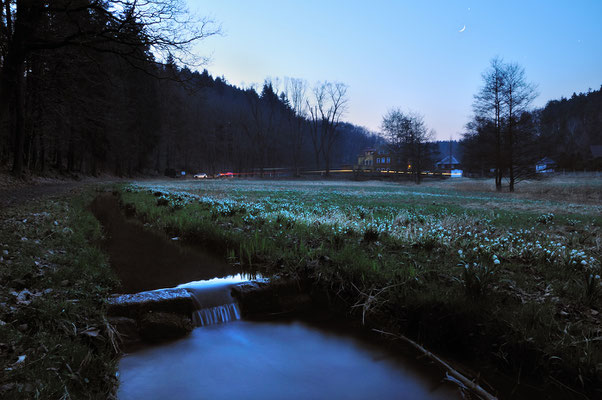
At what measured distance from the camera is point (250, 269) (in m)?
5.85

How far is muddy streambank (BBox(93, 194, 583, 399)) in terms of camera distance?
110 inches

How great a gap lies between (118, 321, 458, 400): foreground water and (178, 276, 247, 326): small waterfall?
0.93ft

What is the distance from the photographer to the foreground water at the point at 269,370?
280 centimetres

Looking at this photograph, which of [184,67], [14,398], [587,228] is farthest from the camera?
[184,67]

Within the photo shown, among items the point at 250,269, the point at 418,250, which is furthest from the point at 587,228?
the point at 250,269

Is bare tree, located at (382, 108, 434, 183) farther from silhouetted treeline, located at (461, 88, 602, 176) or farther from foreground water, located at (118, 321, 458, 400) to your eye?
foreground water, located at (118, 321, 458, 400)

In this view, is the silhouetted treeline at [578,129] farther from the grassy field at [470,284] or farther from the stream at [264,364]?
the stream at [264,364]

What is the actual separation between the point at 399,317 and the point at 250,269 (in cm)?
298

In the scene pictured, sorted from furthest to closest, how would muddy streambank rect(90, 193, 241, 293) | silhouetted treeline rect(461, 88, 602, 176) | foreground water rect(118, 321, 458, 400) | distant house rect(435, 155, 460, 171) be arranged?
1. distant house rect(435, 155, 460, 171)
2. silhouetted treeline rect(461, 88, 602, 176)
3. muddy streambank rect(90, 193, 241, 293)
4. foreground water rect(118, 321, 458, 400)

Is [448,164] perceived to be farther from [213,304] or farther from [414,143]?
[213,304]

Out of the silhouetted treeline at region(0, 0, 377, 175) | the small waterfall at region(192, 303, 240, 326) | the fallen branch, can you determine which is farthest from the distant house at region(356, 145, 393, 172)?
the fallen branch

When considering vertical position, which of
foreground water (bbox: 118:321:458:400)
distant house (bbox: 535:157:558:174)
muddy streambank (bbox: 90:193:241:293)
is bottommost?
foreground water (bbox: 118:321:458:400)

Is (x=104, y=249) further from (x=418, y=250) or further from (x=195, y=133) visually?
(x=195, y=133)

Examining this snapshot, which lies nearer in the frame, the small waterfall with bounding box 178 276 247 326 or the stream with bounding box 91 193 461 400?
the stream with bounding box 91 193 461 400
